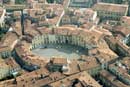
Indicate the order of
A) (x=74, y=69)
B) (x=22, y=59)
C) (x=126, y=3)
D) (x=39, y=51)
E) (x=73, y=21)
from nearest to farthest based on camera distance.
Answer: (x=74, y=69), (x=22, y=59), (x=39, y=51), (x=73, y=21), (x=126, y=3)

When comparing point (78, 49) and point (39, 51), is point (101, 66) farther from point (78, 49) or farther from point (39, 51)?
point (39, 51)

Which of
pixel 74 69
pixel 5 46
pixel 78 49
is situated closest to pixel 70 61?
pixel 74 69

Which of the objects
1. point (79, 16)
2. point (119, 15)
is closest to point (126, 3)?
point (119, 15)

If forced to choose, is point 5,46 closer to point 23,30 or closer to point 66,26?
point 23,30

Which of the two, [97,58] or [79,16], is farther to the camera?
[79,16]

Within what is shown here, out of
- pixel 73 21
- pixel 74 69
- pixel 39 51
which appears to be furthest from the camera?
pixel 73 21

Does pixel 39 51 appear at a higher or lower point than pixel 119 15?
lower
